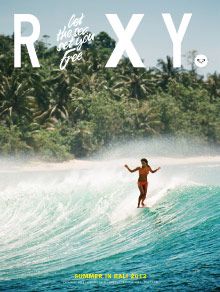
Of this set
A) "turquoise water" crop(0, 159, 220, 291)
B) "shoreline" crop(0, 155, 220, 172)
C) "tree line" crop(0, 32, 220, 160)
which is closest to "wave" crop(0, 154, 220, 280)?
"turquoise water" crop(0, 159, 220, 291)

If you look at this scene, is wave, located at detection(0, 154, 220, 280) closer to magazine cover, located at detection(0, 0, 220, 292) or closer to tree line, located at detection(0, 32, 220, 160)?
magazine cover, located at detection(0, 0, 220, 292)

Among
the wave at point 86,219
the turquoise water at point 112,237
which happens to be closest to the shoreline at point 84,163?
the wave at point 86,219

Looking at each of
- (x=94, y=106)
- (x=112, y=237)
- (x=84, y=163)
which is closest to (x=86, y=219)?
(x=112, y=237)

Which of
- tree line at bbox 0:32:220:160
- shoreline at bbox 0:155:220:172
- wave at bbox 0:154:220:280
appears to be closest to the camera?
wave at bbox 0:154:220:280

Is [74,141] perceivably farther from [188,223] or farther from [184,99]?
[188,223]

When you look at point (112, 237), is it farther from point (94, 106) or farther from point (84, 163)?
point (94, 106)

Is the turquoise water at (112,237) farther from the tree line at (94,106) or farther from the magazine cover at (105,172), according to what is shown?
the tree line at (94,106)

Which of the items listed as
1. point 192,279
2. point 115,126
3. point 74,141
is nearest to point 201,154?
point 115,126

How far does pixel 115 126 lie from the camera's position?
168 feet

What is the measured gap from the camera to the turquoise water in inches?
371

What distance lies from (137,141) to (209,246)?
42.0 m

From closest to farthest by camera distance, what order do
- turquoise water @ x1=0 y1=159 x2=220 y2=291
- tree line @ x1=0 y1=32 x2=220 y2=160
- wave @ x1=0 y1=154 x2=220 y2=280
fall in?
turquoise water @ x1=0 y1=159 x2=220 y2=291 → wave @ x1=0 y1=154 x2=220 y2=280 → tree line @ x1=0 y1=32 x2=220 y2=160

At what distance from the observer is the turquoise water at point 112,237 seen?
9.41 metres

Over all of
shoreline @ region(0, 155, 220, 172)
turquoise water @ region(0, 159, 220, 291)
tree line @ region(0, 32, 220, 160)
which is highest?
tree line @ region(0, 32, 220, 160)
